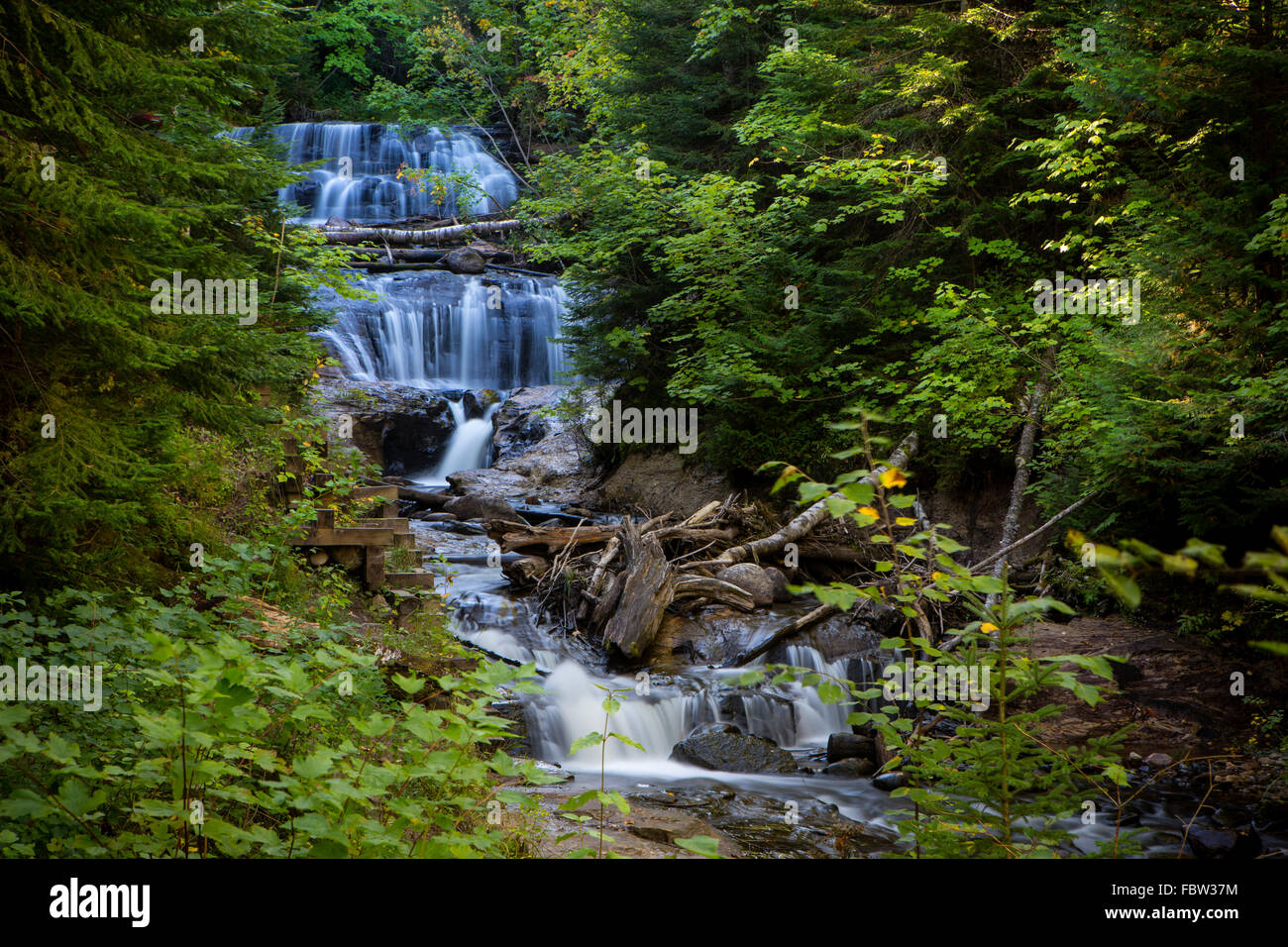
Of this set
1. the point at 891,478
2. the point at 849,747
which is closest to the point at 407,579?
the point at 849,747

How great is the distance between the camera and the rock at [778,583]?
34.7 feet

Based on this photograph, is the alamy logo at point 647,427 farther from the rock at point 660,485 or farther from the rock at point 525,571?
the rock at point 525,571

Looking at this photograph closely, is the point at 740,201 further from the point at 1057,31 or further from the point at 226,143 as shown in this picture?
the point at 226,143

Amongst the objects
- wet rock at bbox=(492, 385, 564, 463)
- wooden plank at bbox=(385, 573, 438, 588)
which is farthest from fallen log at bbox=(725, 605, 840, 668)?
wet rock at bbox=(492, 385, 564, 463)

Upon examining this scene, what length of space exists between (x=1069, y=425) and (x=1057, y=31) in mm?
5572

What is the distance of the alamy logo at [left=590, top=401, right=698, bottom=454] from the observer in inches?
587

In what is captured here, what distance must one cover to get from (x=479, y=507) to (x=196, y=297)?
30.8 feet

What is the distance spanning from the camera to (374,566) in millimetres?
7652

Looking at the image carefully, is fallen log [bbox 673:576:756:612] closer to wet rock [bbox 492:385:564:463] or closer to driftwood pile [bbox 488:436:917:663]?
driftwood pile [bbox 488:436:917:663]

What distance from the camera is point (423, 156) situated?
98.8 feet

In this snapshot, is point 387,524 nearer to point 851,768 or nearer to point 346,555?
point 346,555

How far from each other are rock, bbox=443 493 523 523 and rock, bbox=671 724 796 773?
6.64 m

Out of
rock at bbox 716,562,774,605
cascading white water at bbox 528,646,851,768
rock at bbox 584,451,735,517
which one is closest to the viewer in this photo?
cascading white water at bbox 528,646,851,768
